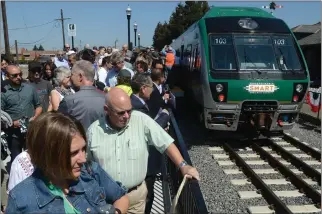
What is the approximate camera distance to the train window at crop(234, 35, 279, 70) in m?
8.55

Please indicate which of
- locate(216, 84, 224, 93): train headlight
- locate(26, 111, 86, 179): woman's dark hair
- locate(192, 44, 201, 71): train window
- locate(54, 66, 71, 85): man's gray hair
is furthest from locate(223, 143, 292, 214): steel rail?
locate(26, 111, 86, 179): woman's dark hair

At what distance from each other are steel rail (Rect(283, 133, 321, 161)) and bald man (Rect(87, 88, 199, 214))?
6549 millimetres

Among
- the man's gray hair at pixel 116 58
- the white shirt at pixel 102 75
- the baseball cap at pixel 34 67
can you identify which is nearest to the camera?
the baseball cap at pixel 34 67

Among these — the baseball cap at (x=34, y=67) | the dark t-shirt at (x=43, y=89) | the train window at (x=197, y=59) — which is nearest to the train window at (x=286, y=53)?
the train window at (x=197, y=59)

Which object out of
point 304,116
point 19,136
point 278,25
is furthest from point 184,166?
point 304,116

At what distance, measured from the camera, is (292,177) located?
6867 millimetres

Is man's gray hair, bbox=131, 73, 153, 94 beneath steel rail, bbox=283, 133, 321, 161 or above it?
above

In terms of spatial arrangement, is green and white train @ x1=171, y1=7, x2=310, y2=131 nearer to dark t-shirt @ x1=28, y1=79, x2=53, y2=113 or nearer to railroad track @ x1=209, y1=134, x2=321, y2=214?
railroad track @ x1=209, y1=134, x2=321, y2=214

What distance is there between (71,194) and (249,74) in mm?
7116

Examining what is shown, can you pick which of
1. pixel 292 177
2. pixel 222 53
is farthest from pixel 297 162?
pixel 222 53

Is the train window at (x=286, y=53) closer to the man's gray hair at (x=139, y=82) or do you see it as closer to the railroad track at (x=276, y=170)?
the railroad track at (x=276, y=170)

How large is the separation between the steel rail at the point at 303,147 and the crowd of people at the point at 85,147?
4.75m

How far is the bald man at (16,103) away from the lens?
521 cm

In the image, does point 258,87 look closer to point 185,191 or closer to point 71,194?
point 185,191
